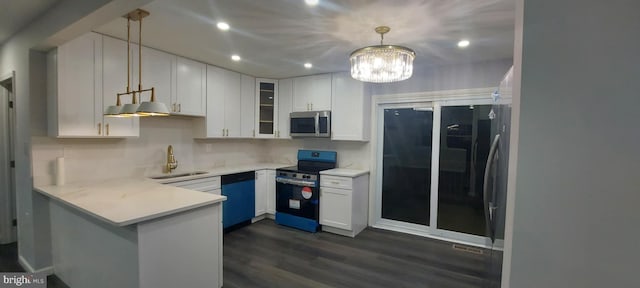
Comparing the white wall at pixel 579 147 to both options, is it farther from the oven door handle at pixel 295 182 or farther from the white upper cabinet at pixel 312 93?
the white upper cabinet at pixel 312 93

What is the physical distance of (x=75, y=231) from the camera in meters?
2.15

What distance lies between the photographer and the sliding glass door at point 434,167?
3453 millimetres

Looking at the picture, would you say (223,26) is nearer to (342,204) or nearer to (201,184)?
(201,184)

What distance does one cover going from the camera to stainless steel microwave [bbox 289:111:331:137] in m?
4.00

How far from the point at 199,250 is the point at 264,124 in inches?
108

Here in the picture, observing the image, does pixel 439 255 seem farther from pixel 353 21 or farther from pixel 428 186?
pixel 353 21

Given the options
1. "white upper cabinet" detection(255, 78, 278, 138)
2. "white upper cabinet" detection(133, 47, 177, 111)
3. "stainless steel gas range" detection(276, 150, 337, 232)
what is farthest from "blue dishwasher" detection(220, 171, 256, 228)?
"white upper cabinet" detection(133, 47, 177, 111)

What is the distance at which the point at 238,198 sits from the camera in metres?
3.76

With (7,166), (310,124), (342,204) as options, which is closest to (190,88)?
(310,124)

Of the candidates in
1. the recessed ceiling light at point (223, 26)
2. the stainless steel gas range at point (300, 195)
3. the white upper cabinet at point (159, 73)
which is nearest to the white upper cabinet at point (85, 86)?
the white upper cabinet at point (159, 73)

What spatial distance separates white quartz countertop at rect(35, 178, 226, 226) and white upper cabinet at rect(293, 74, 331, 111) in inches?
93.4

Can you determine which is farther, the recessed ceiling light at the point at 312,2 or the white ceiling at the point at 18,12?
the white ceiling at the point at 18,12

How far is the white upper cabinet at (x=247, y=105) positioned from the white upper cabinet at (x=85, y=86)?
1615mm

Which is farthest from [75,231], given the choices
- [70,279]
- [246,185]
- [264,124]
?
[264,124]
